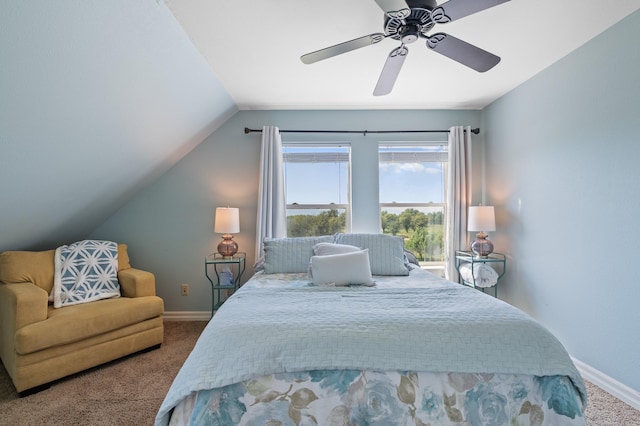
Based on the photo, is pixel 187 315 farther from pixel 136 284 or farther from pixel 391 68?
pixel 391 68

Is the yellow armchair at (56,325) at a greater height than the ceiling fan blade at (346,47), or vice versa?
the ceiling fan blade at (346,47)

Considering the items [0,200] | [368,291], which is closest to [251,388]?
[368,291]

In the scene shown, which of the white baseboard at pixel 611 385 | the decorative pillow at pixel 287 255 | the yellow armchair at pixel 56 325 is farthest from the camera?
the decorative pillow at pixel 287 255

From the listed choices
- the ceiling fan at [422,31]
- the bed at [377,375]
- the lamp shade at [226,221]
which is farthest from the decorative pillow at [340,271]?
the ceiling fan at [422,31]

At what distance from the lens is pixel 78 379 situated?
2209 mm

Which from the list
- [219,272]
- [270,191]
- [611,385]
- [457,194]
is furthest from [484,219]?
[219,272]

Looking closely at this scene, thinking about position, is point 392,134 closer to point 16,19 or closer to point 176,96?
point 176,96

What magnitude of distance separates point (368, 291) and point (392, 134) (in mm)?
2154

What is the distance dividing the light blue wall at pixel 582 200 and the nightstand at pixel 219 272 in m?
2.76

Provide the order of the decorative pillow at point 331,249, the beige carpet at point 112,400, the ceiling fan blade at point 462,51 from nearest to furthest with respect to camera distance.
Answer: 1. the ceiling fan blade at point 462,51
2. the beige carpet at point 112,400
3. the decorative pillow at point 331,249

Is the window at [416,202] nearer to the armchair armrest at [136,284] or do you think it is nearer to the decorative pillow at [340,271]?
the decorative pillow at [340,271]

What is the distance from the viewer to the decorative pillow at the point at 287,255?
8.64 feet

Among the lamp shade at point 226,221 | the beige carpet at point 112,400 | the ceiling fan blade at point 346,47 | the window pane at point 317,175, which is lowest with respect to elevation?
the beige carpet at point 112,400

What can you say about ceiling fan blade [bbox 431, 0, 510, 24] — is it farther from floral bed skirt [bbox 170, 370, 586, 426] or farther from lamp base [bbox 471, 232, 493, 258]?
lamp base [bbox 471, 232, 493, 258]
